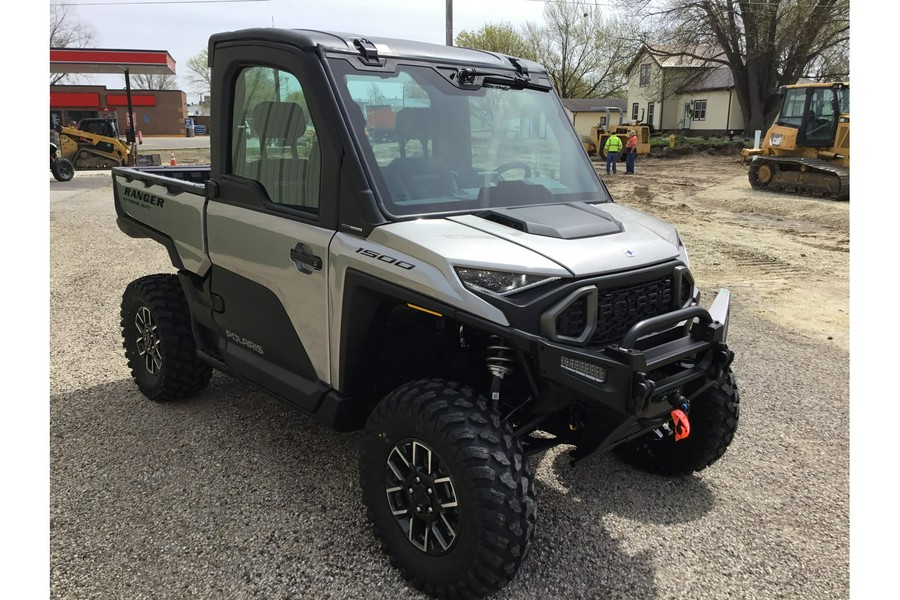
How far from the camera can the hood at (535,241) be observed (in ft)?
9.32

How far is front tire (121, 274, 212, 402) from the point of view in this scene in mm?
4680

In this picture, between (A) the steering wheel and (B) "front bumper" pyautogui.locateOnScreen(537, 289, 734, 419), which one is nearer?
(B) "front bumper" pyautogui.locateOnScreen(537, 289, 734, 419)

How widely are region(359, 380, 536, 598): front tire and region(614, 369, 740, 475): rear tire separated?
1372mm

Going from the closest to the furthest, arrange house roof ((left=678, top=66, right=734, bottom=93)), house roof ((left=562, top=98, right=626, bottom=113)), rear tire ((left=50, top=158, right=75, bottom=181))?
rear tire ((left=50, top=158, right=75, bottom=181)), house roof ((left=678, top=66, right=734, bottom=93)), house roof ((left=562, top=98, right=626, bottom=113))

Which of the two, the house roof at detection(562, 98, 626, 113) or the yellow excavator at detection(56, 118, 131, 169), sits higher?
the house roof at detection(562, 98, 626, 113)

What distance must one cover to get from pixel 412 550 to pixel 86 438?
253 cm

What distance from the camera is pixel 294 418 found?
4625 millimetres

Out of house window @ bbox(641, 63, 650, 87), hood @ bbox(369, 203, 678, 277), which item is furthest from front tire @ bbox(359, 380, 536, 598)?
house window @ bbox(641, 63, 650, 87)

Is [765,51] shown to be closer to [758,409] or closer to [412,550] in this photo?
[758,409]

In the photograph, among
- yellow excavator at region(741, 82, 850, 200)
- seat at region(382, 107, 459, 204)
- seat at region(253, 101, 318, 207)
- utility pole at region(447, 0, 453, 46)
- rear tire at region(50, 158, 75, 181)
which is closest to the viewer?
seat at region(382, 107, 459, 204)

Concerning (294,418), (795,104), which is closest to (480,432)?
(294,418)

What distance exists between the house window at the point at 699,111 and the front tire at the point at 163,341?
53.4m

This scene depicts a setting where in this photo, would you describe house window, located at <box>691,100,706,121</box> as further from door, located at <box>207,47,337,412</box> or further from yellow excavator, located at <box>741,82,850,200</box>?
door, located at <box>207,47,337,412</box>

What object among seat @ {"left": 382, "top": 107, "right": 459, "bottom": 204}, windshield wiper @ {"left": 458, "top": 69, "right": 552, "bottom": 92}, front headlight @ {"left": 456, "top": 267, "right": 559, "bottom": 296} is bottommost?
front headlight @ {"left": 456, "top": 267, "right": 559, "bottom": 296}
